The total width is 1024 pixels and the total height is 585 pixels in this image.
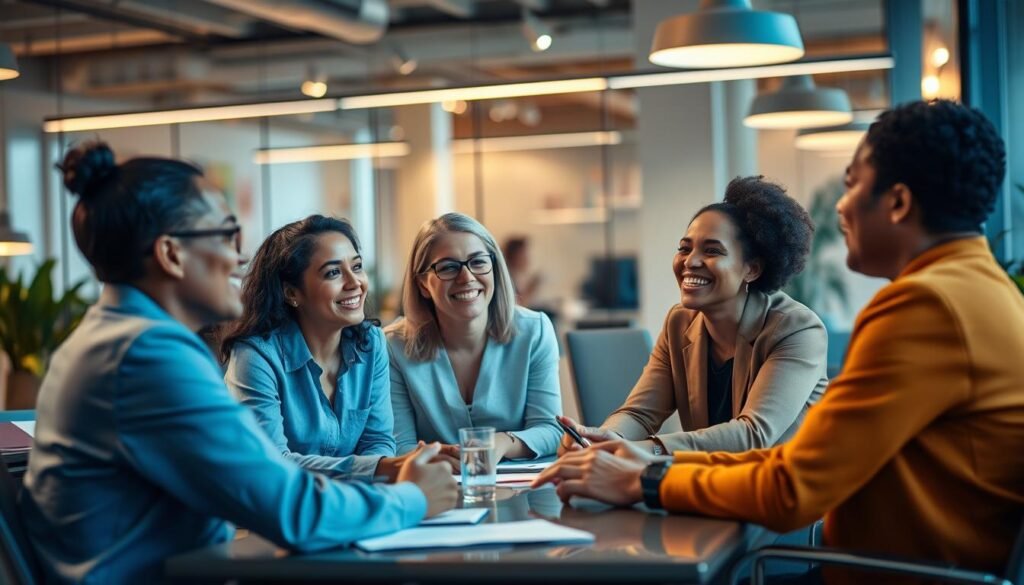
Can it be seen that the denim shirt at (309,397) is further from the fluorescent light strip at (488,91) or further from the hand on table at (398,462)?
the fluorescent light strip at (488,91)

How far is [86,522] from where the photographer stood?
1865 millimetres

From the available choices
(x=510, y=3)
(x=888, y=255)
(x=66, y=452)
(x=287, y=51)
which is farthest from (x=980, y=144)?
(x=287, y=51)

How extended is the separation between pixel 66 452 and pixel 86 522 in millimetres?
112

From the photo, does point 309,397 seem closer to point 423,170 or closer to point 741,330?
point 741,330

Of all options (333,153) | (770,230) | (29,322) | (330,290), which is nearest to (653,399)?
(770,230)

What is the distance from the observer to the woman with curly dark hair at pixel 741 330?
297cm

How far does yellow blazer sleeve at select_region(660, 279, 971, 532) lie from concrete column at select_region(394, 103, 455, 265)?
35.9 ft

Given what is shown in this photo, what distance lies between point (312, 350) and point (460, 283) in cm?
49

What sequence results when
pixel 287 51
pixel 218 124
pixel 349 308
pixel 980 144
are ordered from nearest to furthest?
pixel 980 144 < pixel 349 308 < pixel 287 51 < pixel 218 124

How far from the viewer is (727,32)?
3719mm

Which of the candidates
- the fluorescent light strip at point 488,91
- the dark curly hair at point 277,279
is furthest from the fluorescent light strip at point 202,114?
the dark curly hair at point 277,279

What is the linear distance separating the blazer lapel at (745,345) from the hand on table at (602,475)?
871 mm

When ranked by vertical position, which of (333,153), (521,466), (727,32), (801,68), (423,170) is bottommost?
(521,466)

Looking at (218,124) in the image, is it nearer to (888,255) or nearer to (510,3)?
(510,3)
